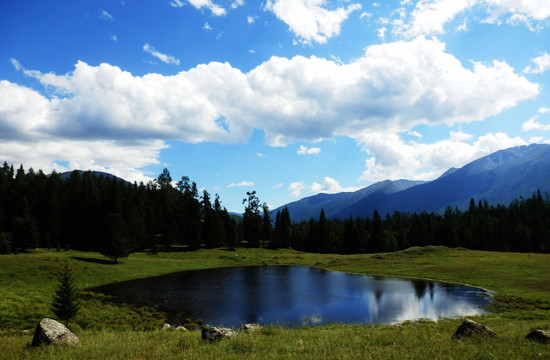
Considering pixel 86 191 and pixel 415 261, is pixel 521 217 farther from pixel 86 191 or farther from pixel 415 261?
pixel 86 191

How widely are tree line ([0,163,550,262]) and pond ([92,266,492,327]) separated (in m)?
28.9

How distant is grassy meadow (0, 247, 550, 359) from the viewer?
14.3 m

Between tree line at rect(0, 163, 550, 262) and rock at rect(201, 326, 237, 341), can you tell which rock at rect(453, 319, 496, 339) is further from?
tree line at rect(0, 163, 550, 262)

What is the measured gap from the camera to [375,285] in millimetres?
59219

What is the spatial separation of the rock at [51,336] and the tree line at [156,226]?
202 ft

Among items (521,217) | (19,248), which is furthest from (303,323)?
(521,217)

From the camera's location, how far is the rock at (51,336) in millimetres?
17141

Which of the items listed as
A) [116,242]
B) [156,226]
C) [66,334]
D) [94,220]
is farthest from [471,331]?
[156,226]

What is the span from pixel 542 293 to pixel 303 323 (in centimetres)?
3776

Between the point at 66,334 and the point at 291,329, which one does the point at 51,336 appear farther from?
the point at 291,329

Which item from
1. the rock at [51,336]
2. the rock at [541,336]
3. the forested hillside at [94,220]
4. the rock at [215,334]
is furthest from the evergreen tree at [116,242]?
the rock at [541,336]

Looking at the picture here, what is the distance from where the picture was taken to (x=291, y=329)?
26984 mm

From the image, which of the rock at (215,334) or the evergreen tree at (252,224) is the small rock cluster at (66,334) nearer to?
the rock at (215,334)

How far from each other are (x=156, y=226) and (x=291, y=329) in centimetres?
10654
